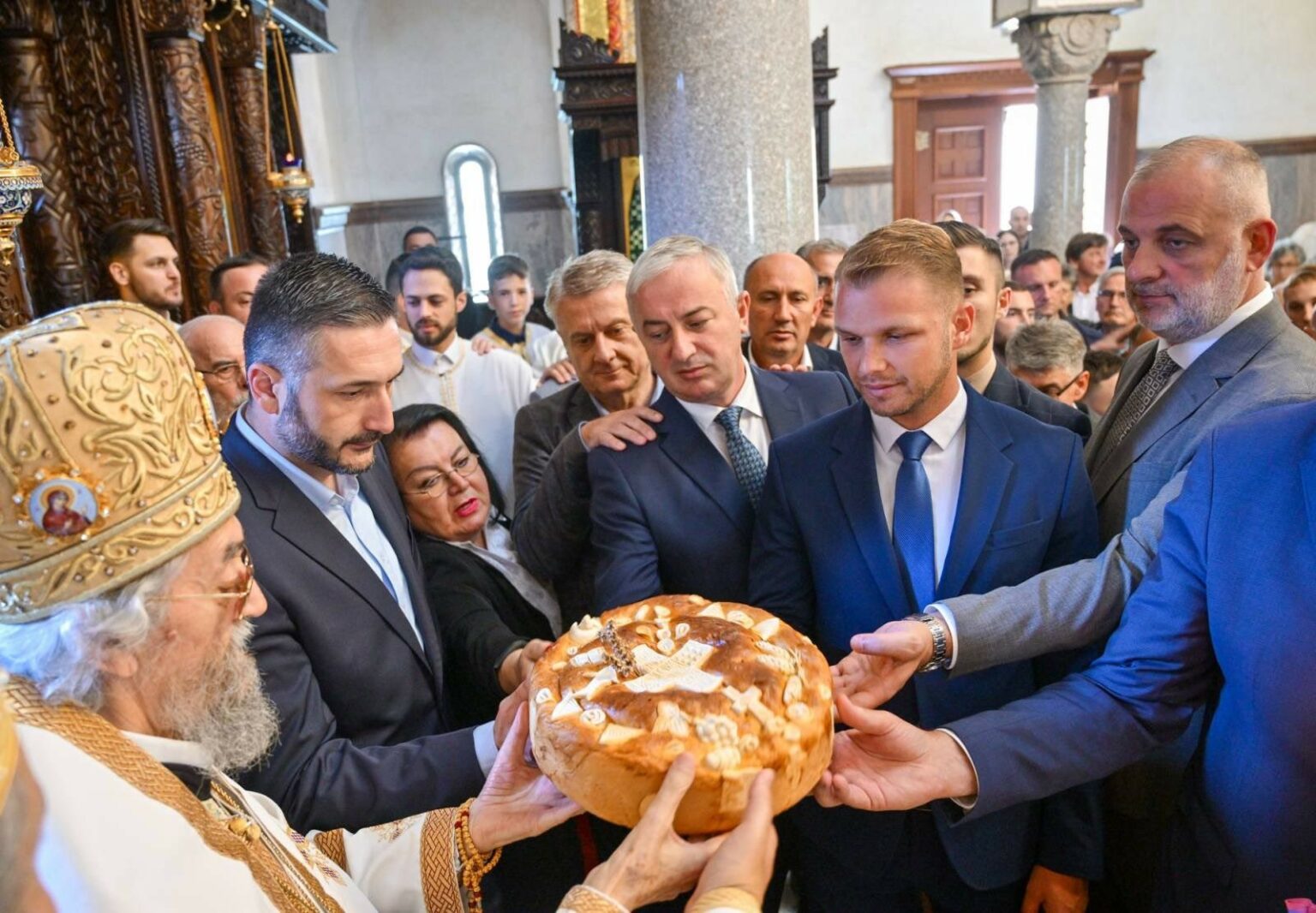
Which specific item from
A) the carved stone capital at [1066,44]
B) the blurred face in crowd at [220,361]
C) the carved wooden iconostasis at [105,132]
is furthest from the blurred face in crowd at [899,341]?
the carved stone capital at [1066,44]

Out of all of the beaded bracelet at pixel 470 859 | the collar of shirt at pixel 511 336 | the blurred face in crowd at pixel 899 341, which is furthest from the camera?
the collar of shirt at pixel 511 336

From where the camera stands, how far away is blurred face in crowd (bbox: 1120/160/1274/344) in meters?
2.24

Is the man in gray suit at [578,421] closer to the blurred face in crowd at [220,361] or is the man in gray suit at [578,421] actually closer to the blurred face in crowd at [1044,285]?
the blurred face in crowd at [220,361]

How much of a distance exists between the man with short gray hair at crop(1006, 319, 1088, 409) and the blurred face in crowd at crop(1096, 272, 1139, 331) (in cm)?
223

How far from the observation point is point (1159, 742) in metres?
1.82

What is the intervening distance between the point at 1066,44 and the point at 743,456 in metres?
9.15

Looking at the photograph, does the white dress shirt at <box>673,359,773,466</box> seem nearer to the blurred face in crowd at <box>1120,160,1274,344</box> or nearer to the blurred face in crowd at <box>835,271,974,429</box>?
the blurred face in crowd at <box>835,271,974,429</box>

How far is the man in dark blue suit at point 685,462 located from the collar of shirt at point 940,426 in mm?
397

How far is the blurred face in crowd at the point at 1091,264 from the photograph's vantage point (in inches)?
309

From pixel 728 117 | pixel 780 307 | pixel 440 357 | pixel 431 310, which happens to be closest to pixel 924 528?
pixel 780 307

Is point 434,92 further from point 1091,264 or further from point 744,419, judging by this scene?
point 744,419

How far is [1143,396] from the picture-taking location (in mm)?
2447

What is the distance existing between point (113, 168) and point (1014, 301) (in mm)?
5580

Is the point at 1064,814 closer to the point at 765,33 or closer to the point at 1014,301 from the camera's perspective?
the point at 765,33
